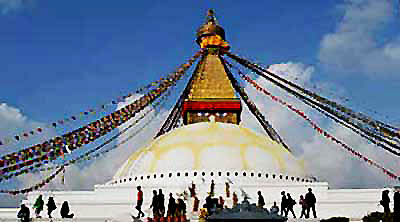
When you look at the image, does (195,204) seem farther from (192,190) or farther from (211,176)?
(211,176)

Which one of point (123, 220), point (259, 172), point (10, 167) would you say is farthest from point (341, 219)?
point (10, 167)

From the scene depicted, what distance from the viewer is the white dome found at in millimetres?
19109

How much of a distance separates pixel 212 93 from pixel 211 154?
713cm

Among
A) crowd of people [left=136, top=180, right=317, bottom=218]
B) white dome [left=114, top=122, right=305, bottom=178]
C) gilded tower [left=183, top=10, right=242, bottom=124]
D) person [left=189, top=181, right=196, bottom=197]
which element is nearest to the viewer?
crowd of people [left=136, top=180, right=317, bottom=218]

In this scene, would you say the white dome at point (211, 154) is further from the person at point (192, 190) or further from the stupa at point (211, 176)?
the person at point (192, 190)

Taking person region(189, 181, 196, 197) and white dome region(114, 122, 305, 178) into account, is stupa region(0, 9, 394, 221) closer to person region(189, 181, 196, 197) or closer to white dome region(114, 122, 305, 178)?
white dome region(114, 122, 305, 178)

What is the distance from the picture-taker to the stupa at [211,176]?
16.3 meters

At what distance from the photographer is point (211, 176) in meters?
18.7

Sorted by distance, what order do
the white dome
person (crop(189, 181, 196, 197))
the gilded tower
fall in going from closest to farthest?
person (crop(189, 181, 196, 197))
the white dome
the gilded tower

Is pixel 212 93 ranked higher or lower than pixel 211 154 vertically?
Answer: higher

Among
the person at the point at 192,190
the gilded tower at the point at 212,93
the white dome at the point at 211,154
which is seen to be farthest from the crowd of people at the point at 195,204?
the gilded tower at the point at 212,93

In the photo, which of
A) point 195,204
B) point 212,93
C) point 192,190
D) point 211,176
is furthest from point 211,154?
point 212,93

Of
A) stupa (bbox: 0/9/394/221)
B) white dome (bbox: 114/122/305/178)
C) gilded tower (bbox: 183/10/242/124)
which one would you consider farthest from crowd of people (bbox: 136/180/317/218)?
gilded tower (bbox: 183/10/242/124)

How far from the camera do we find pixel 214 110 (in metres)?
25.8
